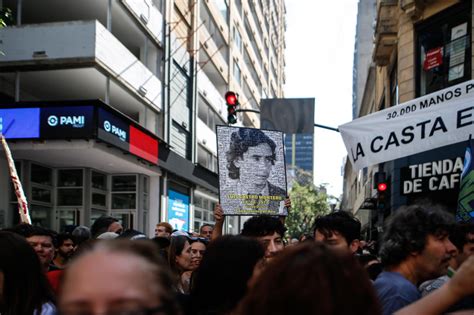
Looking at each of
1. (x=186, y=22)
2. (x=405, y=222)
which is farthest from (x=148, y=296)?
(x=186, y=22)

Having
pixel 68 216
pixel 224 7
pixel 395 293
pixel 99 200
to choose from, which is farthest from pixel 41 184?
pixel 224 7

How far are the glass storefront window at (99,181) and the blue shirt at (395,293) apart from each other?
17203mm

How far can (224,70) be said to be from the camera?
111 ft

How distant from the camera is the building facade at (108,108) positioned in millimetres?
14867

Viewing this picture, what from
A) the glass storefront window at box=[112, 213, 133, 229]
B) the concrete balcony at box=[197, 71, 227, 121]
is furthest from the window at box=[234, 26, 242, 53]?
the glass storefront window at box=[112, 213, 133, 229]

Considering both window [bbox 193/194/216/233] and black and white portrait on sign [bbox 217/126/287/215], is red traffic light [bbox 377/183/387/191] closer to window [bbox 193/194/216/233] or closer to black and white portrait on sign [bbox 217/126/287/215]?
black and white portrait on sign [bbox 217/126/287/215]

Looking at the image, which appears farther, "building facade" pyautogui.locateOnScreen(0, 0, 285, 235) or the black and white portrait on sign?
"building facade" pyautogui.locateOnScreen(0, 0, 285, 235)

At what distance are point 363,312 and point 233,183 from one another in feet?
18.2

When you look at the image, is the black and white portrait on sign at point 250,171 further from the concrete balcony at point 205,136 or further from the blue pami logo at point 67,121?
the concrete balcony at point 205,136

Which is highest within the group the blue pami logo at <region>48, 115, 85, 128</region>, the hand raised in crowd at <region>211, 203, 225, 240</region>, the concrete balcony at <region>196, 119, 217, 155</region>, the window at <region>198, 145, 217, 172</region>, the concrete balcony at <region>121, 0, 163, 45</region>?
the concrete balcony at <region>121, 0, 163, 45</region>

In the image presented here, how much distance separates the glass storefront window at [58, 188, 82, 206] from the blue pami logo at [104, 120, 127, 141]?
3.37 meters

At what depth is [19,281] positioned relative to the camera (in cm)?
305

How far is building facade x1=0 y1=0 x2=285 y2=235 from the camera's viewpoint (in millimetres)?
14867

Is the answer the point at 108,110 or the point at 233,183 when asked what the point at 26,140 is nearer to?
the point at 108,110
